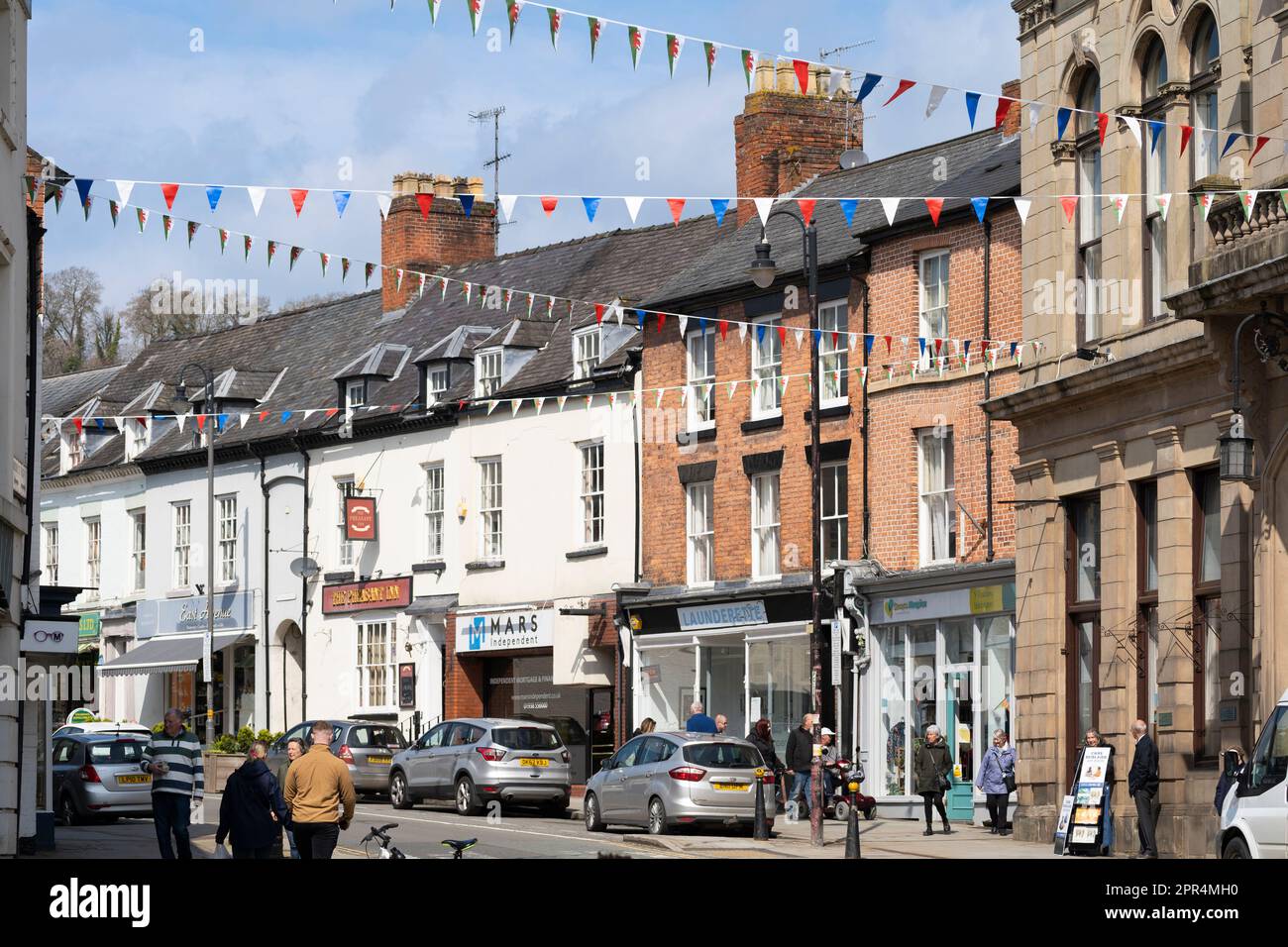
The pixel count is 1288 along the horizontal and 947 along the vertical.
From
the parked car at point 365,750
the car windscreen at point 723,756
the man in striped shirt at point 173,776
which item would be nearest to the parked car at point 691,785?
the car windscreen at point 723,756

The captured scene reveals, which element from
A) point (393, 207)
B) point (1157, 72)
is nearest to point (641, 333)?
point (393, 207)

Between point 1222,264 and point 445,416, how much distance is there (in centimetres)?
2489

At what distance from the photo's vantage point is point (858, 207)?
37906 millimetres

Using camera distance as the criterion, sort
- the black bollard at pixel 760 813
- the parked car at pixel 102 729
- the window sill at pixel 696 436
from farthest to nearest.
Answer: the window sill at pixel 696 436 < the parked car at pixel 102 729 < the black bollard at pixel 760 813

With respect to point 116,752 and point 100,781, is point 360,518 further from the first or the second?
point 100,781

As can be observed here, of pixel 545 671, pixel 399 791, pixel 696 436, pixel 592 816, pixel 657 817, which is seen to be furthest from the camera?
pixel 545 671

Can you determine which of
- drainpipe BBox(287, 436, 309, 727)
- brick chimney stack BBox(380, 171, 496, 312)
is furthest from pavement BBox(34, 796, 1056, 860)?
brick chimney stack BBox(380, 171, 496, 312)

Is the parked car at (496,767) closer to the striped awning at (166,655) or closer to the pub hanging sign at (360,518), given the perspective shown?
the pub hanging sign at (360,518)

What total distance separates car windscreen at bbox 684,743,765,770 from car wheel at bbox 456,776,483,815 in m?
5.54

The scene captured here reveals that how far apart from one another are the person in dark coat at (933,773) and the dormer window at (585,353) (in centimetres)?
1384

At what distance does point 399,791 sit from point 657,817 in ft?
26.0

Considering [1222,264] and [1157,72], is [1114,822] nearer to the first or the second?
[1222,264]

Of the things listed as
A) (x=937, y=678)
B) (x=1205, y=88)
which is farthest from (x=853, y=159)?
(x=1205, y=88)

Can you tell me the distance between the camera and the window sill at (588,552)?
40575 mm
